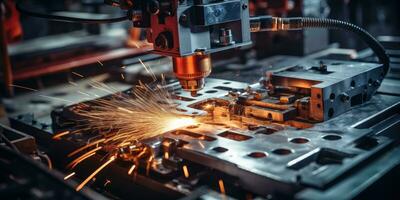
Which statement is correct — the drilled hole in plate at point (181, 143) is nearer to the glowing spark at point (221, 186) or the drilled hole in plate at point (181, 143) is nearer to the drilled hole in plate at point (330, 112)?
the glowing spark at point (221, 186)

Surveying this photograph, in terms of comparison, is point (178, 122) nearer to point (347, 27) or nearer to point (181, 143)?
point (181, 143)

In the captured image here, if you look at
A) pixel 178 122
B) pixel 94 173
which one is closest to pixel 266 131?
pixel 178 122

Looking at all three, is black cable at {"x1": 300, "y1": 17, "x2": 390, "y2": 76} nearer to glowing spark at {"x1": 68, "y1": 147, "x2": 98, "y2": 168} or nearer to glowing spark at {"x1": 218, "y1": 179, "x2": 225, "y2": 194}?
glowing spark at {"x1": 218, "y1": 179, "x2": 225, "y2": 194}

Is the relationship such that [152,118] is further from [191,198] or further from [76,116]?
[191,198]

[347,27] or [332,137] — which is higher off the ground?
[347,27]

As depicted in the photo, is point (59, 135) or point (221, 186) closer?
point (221, 186)

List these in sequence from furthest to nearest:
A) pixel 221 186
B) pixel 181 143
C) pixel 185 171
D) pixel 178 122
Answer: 1. pixel 178 122
2. pixel 181 143
3. pixel 185 171
4. pixel 221 186

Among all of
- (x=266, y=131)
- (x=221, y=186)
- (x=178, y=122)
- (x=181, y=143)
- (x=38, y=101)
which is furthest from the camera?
(x=38, y=101)

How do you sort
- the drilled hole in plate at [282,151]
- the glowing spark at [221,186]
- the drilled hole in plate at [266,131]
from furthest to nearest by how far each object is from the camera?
the drilled hole in plate at [266,131] → the drilled hole in plate at [282,151] → the glowing spark at [221,186]

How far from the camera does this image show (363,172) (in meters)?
1.57

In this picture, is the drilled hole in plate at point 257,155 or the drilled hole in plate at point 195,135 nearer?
the drilled hole in plate at point 257,155

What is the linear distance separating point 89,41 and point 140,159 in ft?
9.65

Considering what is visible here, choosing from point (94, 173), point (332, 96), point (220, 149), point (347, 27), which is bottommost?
point (94, 173)

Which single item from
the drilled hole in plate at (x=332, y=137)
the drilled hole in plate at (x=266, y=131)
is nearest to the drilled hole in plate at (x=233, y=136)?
the drilled hole in plate at (x=266, y=131)
